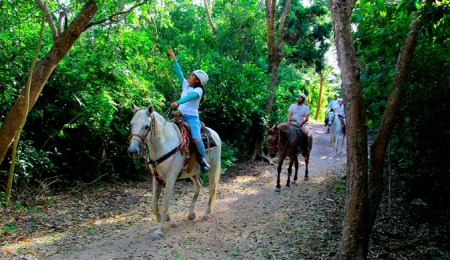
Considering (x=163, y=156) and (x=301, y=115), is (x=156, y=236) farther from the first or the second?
(x=301, y=115)

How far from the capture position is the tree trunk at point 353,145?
4.30m

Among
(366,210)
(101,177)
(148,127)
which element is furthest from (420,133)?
(101,177)

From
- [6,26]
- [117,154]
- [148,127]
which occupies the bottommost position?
[117,154]

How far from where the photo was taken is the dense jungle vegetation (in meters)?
5.23

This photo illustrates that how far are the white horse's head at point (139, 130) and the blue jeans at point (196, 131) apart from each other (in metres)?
0.95

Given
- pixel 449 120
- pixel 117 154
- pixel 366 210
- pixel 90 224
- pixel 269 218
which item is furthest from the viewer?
pixel 117 154

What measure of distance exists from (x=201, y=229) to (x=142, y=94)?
177 inches

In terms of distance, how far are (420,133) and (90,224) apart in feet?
20.5

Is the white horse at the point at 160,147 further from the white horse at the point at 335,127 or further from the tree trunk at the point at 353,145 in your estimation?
the white horse at the point at 335,127

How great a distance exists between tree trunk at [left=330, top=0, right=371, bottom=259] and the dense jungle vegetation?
66cm

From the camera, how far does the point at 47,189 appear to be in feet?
26.2

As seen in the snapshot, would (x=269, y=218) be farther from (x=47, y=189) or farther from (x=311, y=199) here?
(x=47, y=189)

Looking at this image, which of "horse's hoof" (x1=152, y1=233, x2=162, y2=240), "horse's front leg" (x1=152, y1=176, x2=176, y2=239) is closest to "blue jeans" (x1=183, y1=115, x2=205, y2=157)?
"horse's front leg" (x1=152, y1=176, x2=176, y2=239)

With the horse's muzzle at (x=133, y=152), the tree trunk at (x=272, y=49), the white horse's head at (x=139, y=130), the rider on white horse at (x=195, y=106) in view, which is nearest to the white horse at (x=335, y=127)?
the tree trunk at (x=272, y=49)
